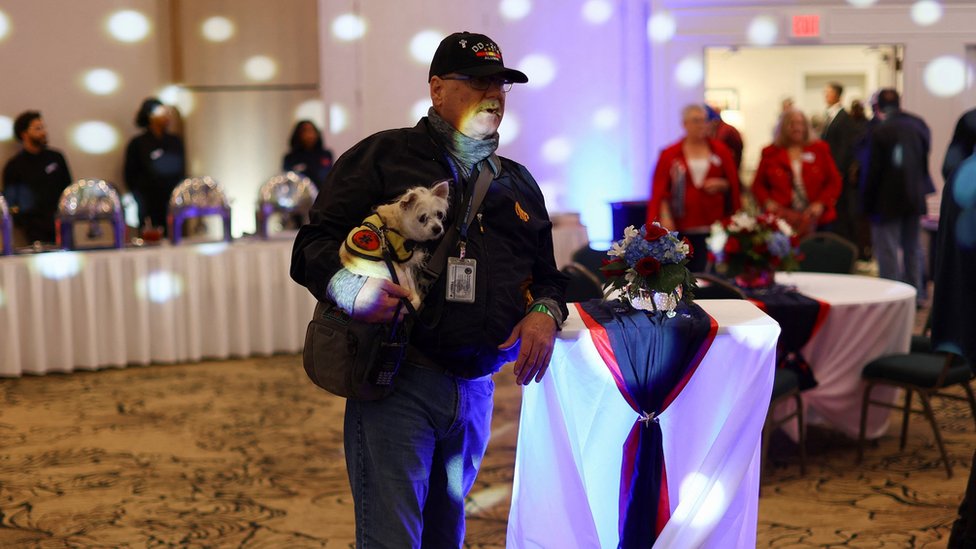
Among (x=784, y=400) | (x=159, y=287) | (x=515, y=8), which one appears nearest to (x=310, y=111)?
(x=515, y=8)

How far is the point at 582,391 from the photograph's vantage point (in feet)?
8.29

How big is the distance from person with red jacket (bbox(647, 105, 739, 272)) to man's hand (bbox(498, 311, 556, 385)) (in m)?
4.29

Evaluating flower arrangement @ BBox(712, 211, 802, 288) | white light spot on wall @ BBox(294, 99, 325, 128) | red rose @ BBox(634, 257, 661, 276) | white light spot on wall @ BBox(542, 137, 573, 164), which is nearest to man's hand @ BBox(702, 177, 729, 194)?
flower arrangement @ BBox(712, 211, 802, 288)

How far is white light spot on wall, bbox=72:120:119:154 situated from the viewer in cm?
829

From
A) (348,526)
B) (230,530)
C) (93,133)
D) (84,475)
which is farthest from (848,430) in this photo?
(93,133)

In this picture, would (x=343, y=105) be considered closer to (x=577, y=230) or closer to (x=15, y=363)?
(x=577, y=230)

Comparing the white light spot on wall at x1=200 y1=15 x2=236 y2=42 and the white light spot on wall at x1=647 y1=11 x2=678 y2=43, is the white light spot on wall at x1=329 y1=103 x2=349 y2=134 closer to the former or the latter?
the white light spot on wall at x1=200 y1=15 x2=236 y2=42

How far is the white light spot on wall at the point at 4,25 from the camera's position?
7840 mm

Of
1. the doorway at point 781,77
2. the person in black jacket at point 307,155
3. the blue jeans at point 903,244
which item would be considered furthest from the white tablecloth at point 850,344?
the doorway at point 781,77

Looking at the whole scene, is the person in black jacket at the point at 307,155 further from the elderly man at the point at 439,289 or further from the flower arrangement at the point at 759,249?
the elderly man at the point at 439,289

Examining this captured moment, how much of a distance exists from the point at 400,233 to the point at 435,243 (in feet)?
0.36

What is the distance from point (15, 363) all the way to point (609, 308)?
4512mm

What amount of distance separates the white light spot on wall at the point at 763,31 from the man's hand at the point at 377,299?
8020 mm

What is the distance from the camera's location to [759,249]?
456 cm
